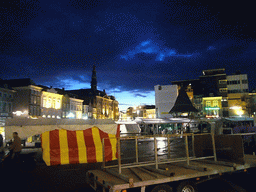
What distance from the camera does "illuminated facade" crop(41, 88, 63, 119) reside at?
50.7m

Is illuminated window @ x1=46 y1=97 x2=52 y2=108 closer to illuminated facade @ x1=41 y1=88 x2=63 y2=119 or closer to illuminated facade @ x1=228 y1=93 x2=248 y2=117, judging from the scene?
illuminated facade @ x1=41 y1=88 x2=63 y2=119

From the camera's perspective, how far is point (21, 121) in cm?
1316

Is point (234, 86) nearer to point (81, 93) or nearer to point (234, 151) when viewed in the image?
point (81, 93)

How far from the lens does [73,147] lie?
12.8 m

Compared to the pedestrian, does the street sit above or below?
below

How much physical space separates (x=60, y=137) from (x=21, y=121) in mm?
2908

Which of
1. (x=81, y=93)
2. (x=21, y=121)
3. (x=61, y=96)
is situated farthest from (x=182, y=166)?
(x=81, y=93)

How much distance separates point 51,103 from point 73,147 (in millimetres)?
44746

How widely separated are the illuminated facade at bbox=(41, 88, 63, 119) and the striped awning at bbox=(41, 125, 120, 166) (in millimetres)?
40233

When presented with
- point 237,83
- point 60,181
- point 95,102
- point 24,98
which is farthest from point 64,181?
point 95,102

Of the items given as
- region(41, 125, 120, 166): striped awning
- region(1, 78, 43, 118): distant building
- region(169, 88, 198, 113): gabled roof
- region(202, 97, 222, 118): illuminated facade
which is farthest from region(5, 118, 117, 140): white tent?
region(202, 97, 222, 118): illuminated facade

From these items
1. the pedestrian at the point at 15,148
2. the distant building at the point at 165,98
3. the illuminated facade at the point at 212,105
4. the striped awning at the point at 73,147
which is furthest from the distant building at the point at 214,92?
the pedestrian at the point at 15,148

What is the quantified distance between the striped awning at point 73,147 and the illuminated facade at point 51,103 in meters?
40.2

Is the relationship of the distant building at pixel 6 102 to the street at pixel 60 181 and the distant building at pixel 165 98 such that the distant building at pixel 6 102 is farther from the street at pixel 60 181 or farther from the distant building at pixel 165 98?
the street at pixel 60 181
